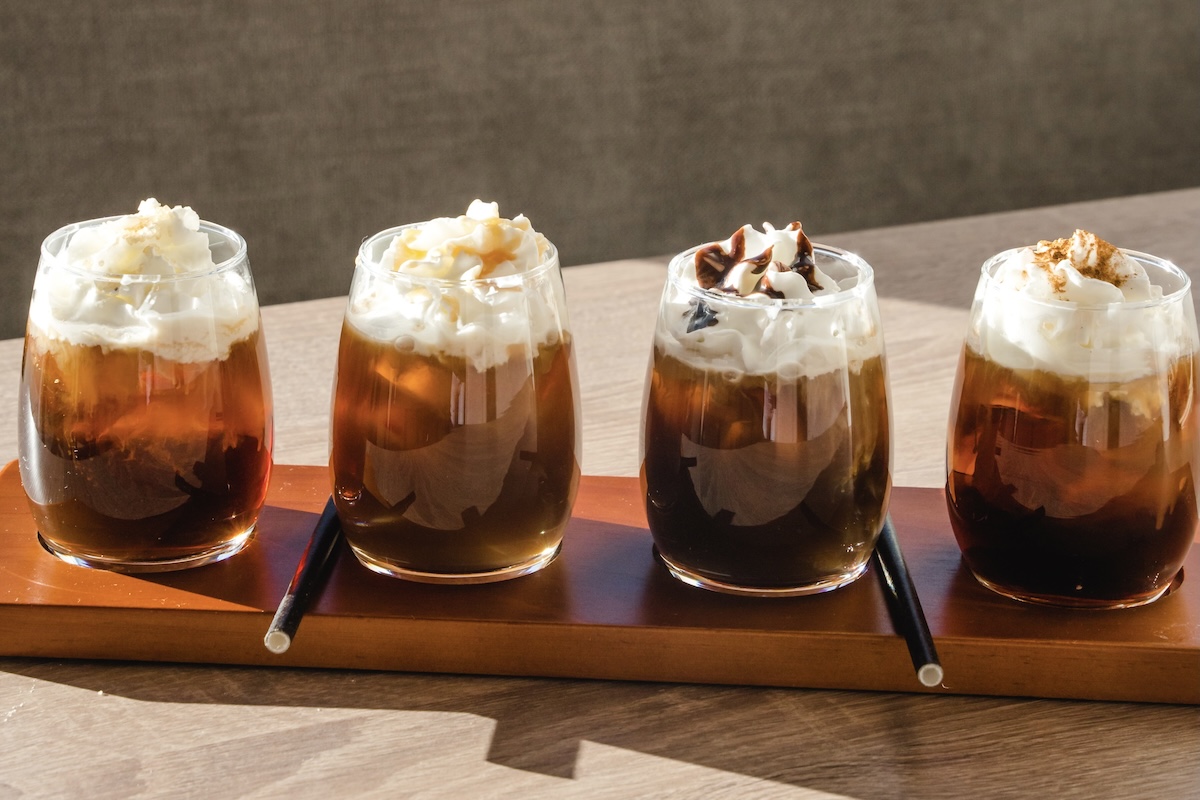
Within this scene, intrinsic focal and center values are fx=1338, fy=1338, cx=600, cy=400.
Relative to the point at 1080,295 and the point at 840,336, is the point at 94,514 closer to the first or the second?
the point at 840,336

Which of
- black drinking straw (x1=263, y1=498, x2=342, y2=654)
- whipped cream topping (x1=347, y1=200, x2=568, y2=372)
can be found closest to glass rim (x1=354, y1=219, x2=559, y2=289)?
whipped cream topping (x1=347, y1=200, x2=568, y2=372)

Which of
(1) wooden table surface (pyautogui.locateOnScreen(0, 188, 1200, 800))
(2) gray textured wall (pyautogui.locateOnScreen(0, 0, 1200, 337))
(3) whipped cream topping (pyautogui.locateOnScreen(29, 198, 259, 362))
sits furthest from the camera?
(2) gray textured wall (pyautogui.locateOnScreen(0, 0, 1200, 337))

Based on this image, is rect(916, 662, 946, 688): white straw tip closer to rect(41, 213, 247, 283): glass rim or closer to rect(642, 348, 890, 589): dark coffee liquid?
rect(642, 348, 890, 589): dark coffee liquid

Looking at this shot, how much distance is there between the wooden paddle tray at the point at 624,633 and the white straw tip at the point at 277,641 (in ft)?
0.18

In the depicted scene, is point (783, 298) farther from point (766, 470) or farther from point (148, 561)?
point (148, 561)

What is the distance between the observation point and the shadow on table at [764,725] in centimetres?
67

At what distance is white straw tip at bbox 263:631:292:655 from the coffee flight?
0.11 m

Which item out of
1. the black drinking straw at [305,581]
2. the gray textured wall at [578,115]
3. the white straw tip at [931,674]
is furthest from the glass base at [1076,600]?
the gray textured wall at [578,115]

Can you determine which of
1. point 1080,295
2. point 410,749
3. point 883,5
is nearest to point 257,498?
point 410,749

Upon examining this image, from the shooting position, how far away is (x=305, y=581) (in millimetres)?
767

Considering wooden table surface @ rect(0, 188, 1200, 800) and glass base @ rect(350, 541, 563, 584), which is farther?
glass base @ rect(350, 541, 563, 584)

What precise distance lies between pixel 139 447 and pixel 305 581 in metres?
0.12

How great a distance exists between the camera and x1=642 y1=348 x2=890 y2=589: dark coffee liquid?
0.74 m

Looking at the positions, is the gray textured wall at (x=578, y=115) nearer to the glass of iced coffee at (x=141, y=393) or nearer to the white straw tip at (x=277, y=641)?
the glass of iced coffee at (x=141, y=393)
